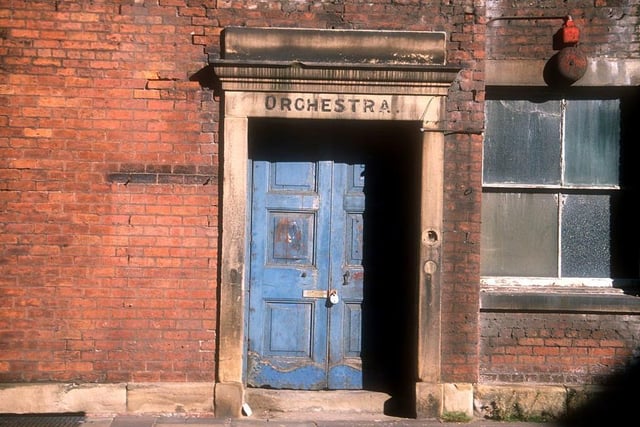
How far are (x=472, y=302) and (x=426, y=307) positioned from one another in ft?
1.32

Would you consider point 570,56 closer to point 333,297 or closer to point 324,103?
point 324,103

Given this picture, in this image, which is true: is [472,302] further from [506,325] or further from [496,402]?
[496,402]

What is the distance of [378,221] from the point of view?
604 cm

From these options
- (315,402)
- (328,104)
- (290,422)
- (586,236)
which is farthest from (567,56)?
(290,422)

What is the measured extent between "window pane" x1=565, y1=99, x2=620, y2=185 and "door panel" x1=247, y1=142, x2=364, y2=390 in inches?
76.9

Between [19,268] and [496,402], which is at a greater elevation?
[19,268]

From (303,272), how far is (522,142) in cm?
226

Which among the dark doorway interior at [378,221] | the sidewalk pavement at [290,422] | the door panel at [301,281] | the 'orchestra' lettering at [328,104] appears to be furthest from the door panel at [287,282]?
the 'orchestra' lettering at [328,104]

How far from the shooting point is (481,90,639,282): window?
19.6 feet

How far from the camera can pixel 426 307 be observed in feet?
18.6

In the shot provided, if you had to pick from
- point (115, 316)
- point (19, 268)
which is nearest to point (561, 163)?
point (115, 316)

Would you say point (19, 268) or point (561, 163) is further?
point (561, 163)

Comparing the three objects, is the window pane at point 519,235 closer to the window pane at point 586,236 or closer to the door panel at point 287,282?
the window pane at point 586,236

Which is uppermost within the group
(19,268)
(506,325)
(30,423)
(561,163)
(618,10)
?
(618,10)
